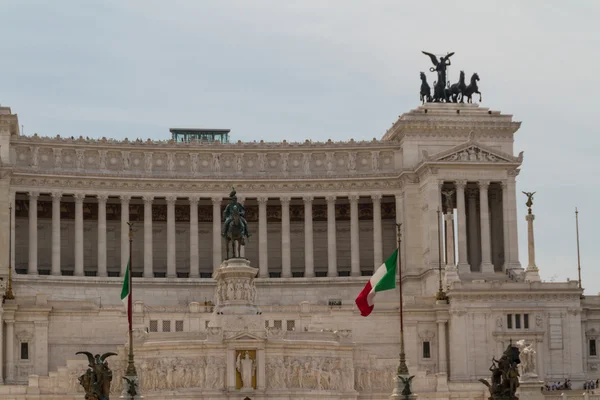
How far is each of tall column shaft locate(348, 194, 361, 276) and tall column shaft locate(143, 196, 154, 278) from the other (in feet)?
55.7

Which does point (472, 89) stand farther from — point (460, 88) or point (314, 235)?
point (314, 235)

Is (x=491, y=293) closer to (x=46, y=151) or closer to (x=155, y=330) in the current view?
(x=155, y=330)

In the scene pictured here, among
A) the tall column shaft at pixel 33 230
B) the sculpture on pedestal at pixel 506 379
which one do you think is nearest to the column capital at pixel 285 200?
the tall column shaft at pixel 33 230

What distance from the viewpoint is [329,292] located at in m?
140

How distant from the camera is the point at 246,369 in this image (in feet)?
369

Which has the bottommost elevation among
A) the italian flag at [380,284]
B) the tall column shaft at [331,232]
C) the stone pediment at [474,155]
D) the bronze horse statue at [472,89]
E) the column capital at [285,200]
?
the italian flag at [380,284]

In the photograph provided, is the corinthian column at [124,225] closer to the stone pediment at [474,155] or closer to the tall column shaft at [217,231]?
the tall column shaft at [217,231]

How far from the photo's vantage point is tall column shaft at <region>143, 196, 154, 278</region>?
140500 millimetres

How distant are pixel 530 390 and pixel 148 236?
144ft

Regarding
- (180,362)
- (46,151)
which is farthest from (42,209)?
(180,362)

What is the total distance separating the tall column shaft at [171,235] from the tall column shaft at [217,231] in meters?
3.48

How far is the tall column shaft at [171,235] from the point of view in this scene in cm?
14088

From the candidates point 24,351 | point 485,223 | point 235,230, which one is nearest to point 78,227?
point 24,351

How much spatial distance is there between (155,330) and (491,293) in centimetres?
2477
